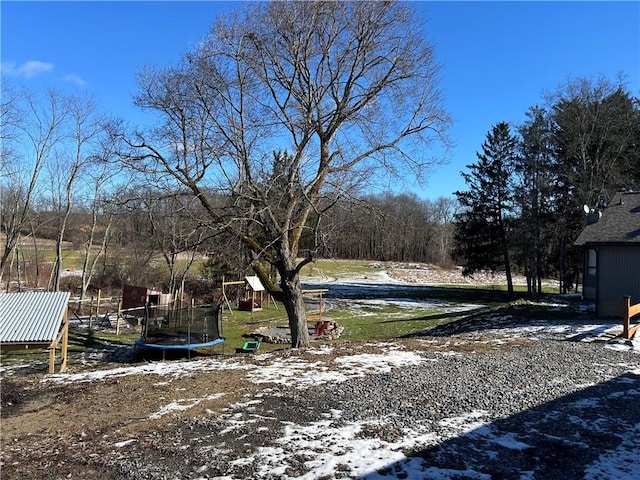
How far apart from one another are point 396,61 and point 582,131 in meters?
21.1

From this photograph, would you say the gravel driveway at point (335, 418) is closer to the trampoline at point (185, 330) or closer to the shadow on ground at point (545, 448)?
the shadow on ground at point (545, 448)

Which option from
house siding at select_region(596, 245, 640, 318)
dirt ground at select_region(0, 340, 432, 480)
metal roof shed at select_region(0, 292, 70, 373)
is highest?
house siding at select_region(596, 245, 640, 318)

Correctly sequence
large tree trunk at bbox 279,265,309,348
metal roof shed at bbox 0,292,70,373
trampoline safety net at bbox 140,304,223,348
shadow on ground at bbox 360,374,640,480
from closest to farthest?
1. shadow on ground at bbox 360,374,640,480
2. metal roof shed at bbox 0,292,70,373
3. large tree trunk at bbox 279,265,309,348
4. trampoline safety net at bbox 140,304,223,348

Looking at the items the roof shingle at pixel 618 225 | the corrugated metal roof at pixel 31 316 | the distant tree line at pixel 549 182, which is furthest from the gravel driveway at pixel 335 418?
the distant tree line at pixel 549 182

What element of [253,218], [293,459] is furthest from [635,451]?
[253,218]

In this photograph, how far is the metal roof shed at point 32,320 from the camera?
912 centimetres

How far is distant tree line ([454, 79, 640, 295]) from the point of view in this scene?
92.3 feet

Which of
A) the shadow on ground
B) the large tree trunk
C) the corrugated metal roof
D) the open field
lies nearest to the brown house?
the open field

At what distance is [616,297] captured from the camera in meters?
16.2

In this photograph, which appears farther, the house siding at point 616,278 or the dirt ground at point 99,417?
the house siding at point 616,278

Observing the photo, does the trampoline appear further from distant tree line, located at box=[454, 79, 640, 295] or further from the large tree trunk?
distant tree line, located at box=[454, 79, 640, 295]

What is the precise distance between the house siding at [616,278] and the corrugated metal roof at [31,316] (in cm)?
1590

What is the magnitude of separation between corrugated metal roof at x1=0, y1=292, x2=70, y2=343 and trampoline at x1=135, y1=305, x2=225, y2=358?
4.22 meters

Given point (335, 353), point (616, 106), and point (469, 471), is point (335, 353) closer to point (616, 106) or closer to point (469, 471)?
point (469, 471)
